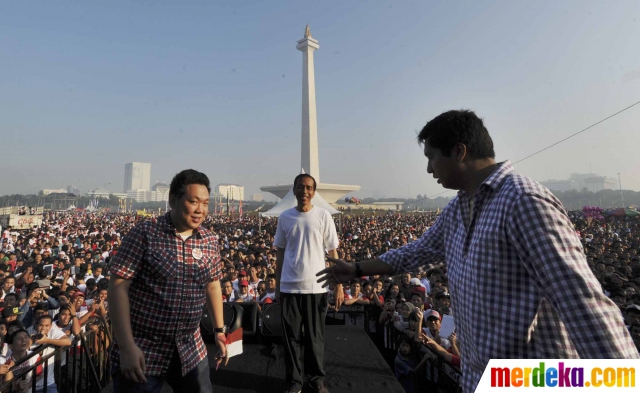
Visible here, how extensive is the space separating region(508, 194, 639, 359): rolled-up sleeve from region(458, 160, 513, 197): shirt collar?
17 centimetres

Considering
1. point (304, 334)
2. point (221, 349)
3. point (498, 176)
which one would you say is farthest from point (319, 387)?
point (498, 176)

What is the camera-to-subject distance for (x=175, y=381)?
6.47 feet

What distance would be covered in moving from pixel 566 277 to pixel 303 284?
2231mm

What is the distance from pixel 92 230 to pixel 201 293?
23.2 m

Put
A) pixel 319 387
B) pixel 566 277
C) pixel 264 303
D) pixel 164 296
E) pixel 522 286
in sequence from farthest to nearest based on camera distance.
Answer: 1. pixel 264 303
2. pixel 319 387
3. pixel 164 296
4. pixel 522 286
5. pixel 566 277

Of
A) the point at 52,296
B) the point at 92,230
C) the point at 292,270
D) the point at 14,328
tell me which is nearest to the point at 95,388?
the point at 14,328

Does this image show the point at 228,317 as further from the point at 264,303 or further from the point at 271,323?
the point at 264,303

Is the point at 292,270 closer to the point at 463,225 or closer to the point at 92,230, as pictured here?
the point at 463,225

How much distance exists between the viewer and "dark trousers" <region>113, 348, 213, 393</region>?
1798mm

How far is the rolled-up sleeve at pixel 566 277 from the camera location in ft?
3.05

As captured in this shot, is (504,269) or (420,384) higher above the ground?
(504,269)

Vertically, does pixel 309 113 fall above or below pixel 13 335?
above

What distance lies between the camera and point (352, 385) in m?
3.08

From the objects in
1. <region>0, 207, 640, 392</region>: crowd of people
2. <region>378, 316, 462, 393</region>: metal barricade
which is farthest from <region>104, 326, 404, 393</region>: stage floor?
<region>0, 207, 640, 392</region>: crowd of people
